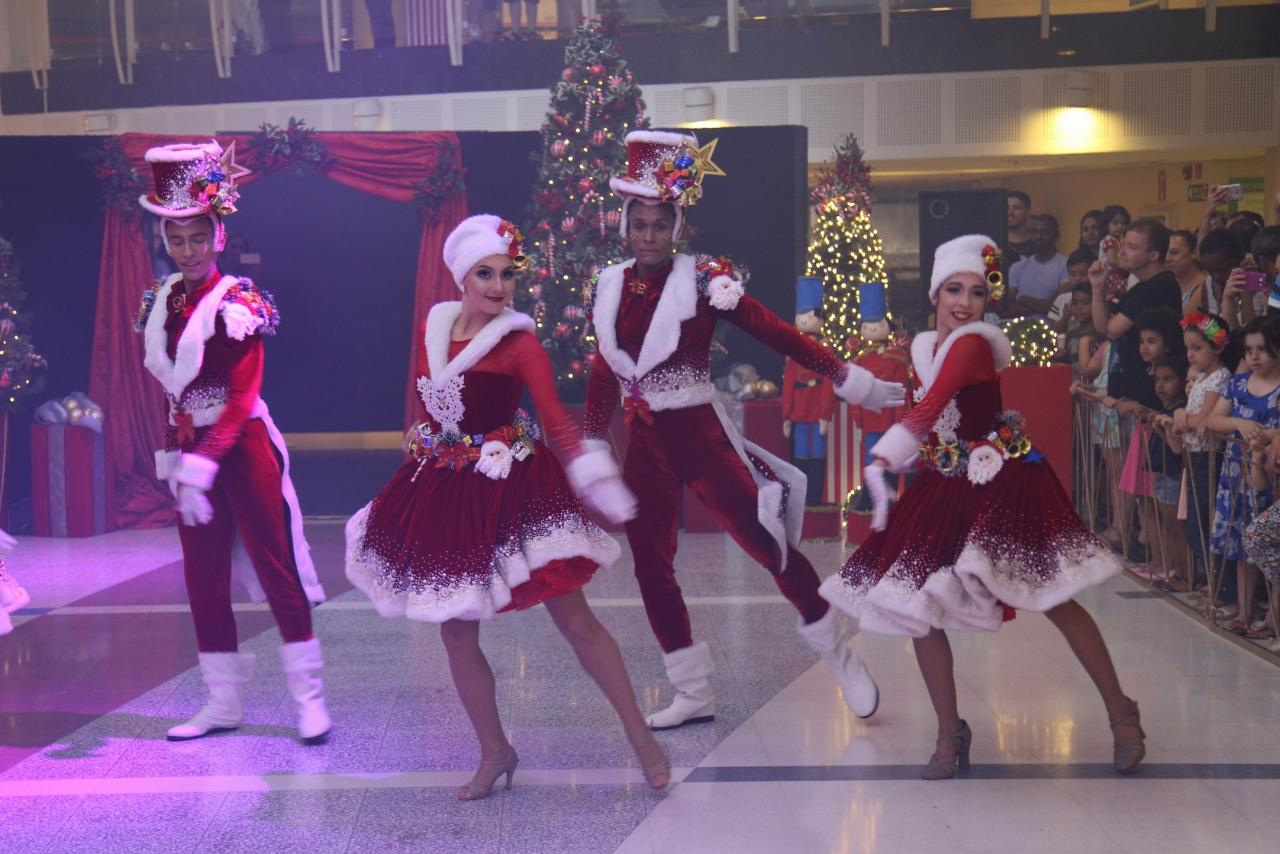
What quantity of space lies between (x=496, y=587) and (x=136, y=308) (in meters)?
6.38

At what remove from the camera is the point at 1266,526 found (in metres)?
5.14

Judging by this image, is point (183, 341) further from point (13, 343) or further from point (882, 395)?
point (13, 343)

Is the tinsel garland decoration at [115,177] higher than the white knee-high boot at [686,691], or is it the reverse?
the tinsel garland decoration at [115,177]

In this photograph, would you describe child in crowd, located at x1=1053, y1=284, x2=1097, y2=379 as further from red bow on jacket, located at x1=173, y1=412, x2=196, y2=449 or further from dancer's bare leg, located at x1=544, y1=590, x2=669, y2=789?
red bow on jacket, located at x1=173, y1=412, x2=196, y2=449

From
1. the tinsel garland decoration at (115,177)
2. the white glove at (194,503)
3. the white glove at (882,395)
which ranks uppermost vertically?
the tinsel garland decoration at (115,177)

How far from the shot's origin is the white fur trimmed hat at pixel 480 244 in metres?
3.81

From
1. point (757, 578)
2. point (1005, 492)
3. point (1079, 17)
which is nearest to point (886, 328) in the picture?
point (757, 578)

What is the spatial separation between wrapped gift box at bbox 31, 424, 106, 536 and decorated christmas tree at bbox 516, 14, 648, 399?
283 cm

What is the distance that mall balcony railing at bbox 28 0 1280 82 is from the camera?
526 inches

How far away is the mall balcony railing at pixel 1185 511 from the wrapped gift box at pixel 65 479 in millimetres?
5861

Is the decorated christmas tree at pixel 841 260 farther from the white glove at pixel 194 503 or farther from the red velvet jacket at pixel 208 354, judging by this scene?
the white glove at pixel 194 503

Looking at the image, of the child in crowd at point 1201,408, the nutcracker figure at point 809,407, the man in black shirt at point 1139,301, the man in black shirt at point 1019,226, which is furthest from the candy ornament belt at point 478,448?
the man in black shirt at point 1019,226

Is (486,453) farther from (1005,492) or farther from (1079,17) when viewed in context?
(1079,17)

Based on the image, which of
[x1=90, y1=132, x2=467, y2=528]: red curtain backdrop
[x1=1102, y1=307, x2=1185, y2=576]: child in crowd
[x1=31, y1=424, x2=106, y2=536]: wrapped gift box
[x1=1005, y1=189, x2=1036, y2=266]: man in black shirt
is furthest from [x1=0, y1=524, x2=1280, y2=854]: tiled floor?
[x1=1005, y1=189, x2=1036, y2=266]: man in black shirt
